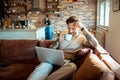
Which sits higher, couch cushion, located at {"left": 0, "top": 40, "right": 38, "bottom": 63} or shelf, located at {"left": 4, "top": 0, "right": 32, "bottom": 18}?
shelf, located at {"left": 4, "top": 0, "right": 32, "bottom": 18}

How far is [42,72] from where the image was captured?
215 cm

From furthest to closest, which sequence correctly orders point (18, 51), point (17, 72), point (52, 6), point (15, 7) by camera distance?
point (15, 7) → point (52, 6) → point (18, 51) → point (17, 72)

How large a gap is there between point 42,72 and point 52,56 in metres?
0.23

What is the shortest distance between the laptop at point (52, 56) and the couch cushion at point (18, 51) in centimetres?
73

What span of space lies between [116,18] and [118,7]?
14.0 inches

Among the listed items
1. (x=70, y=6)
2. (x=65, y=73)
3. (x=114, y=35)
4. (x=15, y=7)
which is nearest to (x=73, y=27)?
(x=65, y=73)

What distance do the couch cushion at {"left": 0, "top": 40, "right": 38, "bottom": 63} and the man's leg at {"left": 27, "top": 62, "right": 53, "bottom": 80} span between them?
0.83m

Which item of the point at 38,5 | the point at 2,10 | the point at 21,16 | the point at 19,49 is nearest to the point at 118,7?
the point at 19,49

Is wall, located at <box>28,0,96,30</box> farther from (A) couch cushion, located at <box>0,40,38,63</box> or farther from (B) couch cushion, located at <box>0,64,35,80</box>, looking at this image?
(B) couch cushion, located at <box>0,64,35,80</box>

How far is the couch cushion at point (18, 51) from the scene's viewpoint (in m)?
3.09

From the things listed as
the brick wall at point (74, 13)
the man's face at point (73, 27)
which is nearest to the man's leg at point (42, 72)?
the man's face at point (73, 27)

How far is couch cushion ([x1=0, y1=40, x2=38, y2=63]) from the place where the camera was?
10.1 ft

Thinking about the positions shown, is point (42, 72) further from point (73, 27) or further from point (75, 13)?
point (75, 13)

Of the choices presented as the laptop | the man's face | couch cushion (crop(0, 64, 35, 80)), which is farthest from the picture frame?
the laptop
